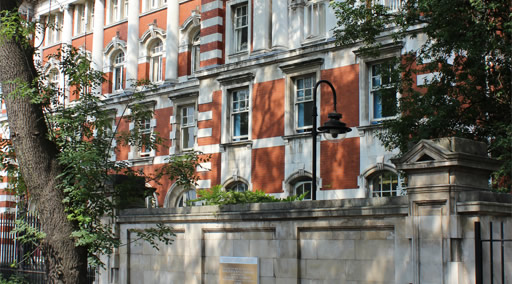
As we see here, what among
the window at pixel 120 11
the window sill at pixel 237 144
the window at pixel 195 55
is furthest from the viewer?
the window at pixel 120 11

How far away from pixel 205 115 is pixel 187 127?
257 centimetres

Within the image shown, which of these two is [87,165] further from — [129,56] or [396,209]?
[129,56]

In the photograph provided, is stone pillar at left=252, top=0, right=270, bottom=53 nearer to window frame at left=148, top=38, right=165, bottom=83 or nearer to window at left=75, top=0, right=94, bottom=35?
window frame at left=148, top=38, right=165, bottom=83

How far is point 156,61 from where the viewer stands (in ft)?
106

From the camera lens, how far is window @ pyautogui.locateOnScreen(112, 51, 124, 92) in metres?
33.9

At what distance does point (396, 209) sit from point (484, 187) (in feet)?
3.94

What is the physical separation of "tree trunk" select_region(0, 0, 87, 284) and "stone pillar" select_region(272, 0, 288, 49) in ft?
44.4

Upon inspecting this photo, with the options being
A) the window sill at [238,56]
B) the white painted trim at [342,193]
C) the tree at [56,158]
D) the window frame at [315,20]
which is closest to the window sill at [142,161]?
the window sill at [238,56]

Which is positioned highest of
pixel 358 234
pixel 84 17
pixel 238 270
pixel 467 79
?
pixel 84 17

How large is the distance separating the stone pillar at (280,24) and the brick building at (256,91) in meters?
0.04

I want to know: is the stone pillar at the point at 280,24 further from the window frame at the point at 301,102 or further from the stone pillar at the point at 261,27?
the window frame at the point at 301,102

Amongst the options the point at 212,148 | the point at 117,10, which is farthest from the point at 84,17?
the point at 212,148

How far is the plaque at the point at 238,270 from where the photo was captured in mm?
11297

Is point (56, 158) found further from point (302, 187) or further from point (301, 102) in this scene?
point (301, 102)
